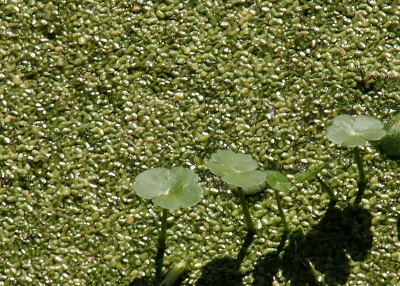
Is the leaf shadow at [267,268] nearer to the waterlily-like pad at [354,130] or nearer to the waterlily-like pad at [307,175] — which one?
the waterlily-like pad at [307,175]

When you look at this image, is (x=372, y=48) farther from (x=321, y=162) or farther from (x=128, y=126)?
(x=128, y=126)

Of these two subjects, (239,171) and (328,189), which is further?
(328,189)

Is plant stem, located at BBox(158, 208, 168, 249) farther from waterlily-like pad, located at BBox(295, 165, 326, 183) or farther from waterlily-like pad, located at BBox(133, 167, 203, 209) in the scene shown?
waterlily-like pad, located at BBox(295, 165, 326, 183)

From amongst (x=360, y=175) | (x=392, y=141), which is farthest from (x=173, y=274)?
(x=392, y=141)

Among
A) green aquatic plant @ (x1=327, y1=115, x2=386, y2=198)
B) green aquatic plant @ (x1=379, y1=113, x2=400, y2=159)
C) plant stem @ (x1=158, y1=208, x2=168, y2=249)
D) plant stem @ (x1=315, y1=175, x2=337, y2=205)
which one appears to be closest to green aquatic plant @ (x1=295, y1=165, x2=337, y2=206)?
plant stem @ (x1=315, y1=175, x2=337, y2=205)

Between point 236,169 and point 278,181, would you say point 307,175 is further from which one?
point 236,169

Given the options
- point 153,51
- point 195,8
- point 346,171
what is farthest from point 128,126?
point 346,171
